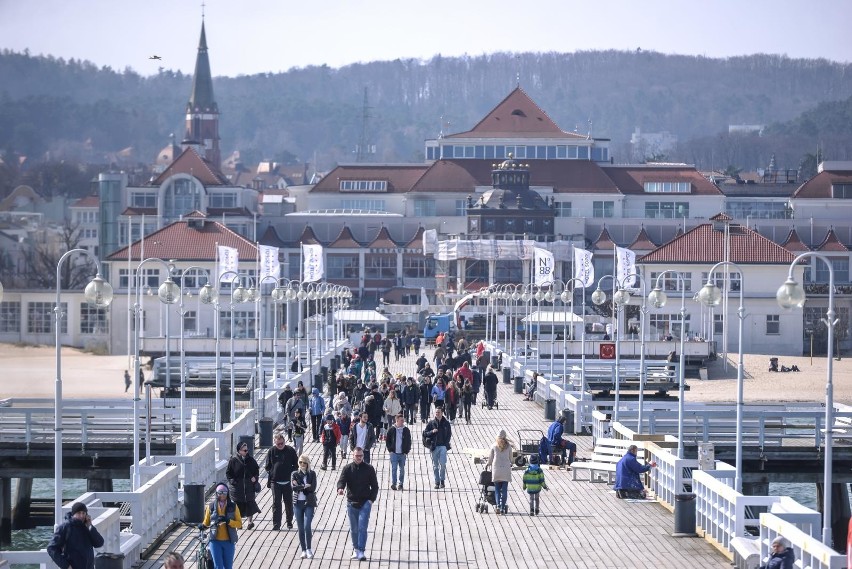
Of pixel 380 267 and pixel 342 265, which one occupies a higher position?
pixel 342 265

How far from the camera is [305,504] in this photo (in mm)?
21484

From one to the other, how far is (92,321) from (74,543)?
72.4m

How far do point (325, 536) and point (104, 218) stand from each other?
347 ft

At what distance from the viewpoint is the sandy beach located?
218 feet

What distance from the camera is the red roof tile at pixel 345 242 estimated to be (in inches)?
4503

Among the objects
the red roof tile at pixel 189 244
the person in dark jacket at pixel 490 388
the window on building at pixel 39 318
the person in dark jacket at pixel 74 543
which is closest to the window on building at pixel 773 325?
the red roof tile at pixel 189 244

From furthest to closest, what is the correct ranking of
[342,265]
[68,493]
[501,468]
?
[342,265], [68,493], [501,468]

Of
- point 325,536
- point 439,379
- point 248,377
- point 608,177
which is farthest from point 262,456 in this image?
point 608,177

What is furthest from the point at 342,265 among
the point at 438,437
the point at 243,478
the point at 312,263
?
the point at 243,478

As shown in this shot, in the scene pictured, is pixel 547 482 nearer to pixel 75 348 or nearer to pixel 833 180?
pixel 75 348

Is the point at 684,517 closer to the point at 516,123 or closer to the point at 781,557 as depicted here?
the point at 781,557

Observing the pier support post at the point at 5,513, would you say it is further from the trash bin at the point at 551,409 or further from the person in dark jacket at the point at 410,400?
the trash bin at the point at 551,409

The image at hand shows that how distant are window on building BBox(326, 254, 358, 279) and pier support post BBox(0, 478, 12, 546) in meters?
79.6

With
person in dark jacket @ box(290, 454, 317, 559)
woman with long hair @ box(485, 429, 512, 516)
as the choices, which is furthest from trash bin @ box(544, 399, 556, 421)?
person in dark jacket @ box(290, 454, 317, 559)
